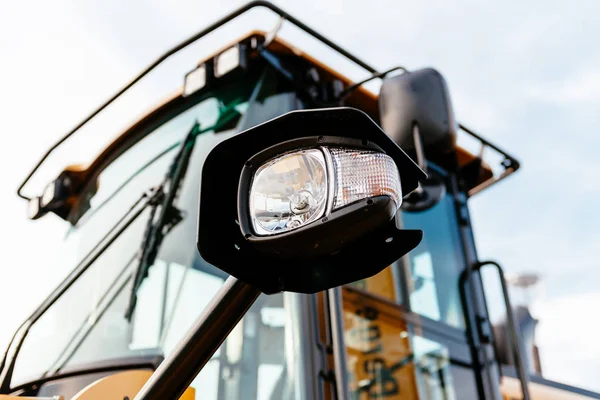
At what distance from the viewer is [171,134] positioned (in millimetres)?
2037

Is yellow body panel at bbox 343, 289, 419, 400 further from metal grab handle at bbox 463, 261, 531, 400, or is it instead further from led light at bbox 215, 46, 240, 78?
led light at bbox 215, 46, 240, 78

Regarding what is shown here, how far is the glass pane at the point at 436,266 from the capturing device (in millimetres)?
2180

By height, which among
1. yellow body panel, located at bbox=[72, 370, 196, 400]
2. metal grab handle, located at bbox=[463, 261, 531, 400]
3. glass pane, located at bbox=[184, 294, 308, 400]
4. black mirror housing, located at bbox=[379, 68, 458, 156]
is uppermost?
black mirror housing, located at bbox=[379, 68, 458, 156]

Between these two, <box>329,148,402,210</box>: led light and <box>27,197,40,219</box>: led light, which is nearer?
<box>329,148,402,210</box>: led light

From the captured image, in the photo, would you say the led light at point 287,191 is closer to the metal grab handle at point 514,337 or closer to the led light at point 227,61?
the led light at point 227,61

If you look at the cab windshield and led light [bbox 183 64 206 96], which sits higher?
led light [bbox 183 64 206 96]

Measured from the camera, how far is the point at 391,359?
6.35 ft

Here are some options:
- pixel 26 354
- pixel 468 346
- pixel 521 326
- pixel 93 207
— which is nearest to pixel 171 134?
pixel 93 207

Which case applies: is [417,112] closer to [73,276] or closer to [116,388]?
[116,388]

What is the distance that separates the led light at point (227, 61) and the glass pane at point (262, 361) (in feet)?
2.44

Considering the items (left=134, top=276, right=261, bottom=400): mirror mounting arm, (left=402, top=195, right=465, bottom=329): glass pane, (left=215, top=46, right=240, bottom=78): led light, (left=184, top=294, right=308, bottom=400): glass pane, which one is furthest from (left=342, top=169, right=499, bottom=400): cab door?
(left=134, top=276, right=261, bottom=400): mirror mounting arm

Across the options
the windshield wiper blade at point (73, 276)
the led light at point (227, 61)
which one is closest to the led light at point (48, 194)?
→ the windshield wiper blade at point (73, 276)

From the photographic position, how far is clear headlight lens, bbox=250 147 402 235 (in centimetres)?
64

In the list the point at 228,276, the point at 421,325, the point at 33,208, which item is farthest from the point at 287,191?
the point at 33,208
